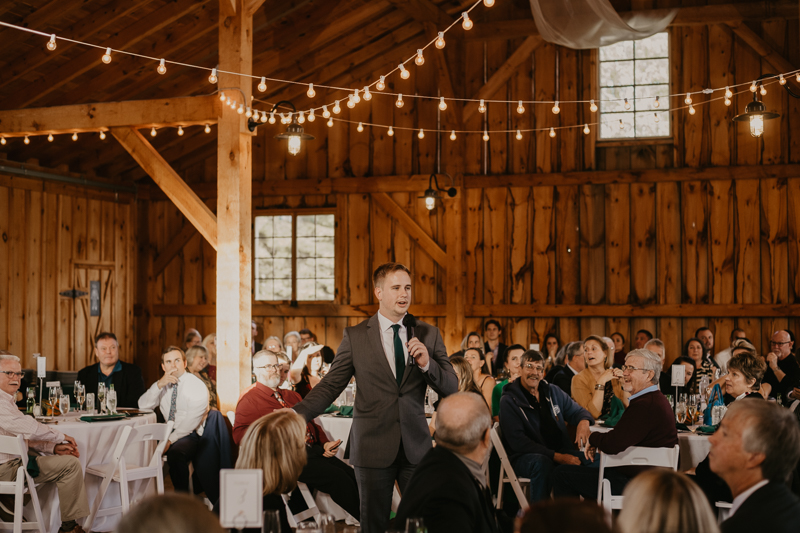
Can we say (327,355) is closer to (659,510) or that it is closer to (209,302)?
(209,302)

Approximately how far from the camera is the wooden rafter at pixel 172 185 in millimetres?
6965

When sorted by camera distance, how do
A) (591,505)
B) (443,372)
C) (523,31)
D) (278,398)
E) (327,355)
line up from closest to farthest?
(591,505) < (443,372) < (278,398) < (327,355) < (523,31)

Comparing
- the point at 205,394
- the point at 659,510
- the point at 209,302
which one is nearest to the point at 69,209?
the point at 209,302

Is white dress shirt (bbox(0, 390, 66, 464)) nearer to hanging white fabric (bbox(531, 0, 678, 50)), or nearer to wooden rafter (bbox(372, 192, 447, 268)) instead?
hanging white fabric (bbox(531, 0, 678, 50))

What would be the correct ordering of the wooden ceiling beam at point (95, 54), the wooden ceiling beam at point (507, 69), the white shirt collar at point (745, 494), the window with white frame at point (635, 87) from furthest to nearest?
the wooden ceiling beam at point (507, 69)
the window with white frame at point (635, 87)
the wooden ceiling beam at point (95, 54)
the white shirt collar at point (745, 494)

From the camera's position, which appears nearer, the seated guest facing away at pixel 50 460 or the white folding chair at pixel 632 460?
the white folding chair at pixel 632 460

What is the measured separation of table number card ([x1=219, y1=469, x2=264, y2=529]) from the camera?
7.28ft

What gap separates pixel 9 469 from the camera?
15.7 ft

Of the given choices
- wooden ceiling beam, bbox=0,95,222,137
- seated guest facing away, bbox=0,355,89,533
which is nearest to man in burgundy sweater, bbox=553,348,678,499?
seated guest facing away, bbox=0,355,89,533

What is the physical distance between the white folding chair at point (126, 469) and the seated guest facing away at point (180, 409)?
16 cm

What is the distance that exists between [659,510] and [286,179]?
10.6 m

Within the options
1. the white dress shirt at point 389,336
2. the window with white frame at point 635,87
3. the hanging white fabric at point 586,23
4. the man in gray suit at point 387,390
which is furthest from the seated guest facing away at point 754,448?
the window with white frame at point 635,87

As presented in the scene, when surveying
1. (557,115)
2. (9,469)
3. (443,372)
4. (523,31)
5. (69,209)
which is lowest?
(9,469)

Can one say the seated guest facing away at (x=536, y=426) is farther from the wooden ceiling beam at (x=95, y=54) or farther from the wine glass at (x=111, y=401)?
the wooden ceiling beam at (x=95, y=54)
